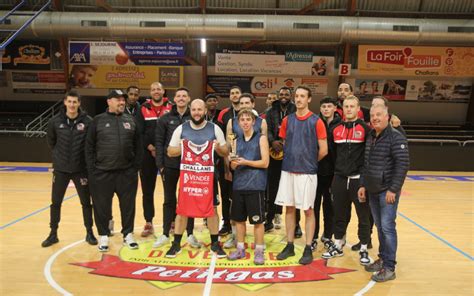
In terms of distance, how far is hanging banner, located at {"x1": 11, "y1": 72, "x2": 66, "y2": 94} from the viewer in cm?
1446

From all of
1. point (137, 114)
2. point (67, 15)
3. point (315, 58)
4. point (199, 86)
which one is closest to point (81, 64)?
point (67, 15)

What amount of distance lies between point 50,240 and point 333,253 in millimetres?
3647

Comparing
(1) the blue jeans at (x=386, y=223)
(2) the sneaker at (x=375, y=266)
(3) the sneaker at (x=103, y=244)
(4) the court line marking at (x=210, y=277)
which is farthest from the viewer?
(3) the sneaker at (x=103, y=244)

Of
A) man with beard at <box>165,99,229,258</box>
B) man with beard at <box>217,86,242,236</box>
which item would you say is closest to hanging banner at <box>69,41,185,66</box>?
man with beard at <box>217,86,242,236</box>

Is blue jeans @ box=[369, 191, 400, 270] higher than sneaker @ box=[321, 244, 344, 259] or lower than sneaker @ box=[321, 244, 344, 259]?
higher

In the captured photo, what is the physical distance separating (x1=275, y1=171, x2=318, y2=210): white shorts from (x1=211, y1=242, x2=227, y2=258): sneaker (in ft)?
3.00

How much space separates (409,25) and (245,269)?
9.97 meters

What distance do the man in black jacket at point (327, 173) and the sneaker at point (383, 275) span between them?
0.82m

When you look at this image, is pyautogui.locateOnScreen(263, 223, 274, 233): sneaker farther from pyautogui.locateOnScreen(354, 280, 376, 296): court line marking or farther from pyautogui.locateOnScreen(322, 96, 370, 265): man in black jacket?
pyautogui.locateOnScreen(354, 280, 376, 296): court line marking

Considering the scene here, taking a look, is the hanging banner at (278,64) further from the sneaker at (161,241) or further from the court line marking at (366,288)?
the court line marking at (366,288)

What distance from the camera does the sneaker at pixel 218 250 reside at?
14.7 feet

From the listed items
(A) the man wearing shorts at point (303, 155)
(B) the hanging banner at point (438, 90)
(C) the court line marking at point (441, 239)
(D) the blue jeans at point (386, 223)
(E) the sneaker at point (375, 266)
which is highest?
(B) the hanging banner at point (438, 90)

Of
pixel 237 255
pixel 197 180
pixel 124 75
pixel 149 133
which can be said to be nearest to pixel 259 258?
pixel 237 255

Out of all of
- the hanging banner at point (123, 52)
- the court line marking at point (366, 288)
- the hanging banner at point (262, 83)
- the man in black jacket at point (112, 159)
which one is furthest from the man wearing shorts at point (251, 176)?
the hanging banner at point (262, 83)
